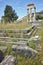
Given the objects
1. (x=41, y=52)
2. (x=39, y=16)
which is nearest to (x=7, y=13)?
(x=39, y=16)

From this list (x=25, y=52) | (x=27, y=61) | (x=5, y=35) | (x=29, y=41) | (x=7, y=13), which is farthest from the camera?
(x=7, y=13)

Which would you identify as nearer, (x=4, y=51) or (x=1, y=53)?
(x=1, y=53)

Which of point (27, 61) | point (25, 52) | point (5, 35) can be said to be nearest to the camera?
point (27, 61)

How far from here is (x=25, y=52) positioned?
11.8ft

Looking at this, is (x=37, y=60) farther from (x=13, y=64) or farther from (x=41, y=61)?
(x=13, y=64)

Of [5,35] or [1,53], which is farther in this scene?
[5,35]

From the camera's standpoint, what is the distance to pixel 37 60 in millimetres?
3455

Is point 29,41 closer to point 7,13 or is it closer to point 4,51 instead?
point 4,51

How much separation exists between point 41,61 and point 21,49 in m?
0.51

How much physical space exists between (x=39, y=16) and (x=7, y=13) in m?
3.27

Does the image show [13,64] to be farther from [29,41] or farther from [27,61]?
[29,41]

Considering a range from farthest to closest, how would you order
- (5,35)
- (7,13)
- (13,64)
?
(7,13), (5,35), (13,64)

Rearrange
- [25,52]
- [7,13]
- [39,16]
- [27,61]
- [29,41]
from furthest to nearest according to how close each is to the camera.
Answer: [39,16] < [7,13] < [29,41] < [25,52] < [27,61]

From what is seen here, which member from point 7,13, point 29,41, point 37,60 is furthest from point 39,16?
point 37,60
